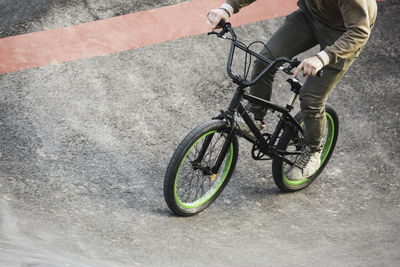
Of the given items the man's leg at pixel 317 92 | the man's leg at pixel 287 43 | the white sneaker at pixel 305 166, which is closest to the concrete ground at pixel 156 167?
the white sneaker at pixel 305 166

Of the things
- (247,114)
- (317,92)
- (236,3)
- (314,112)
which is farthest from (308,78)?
(236,3)

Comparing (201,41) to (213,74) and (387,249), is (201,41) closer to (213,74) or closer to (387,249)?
(213,74)

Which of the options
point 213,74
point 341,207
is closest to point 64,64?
point 213,74

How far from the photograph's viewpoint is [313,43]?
4328 mm

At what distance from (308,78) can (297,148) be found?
810mm

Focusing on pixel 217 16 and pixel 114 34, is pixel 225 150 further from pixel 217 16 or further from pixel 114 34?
pixel 114 34

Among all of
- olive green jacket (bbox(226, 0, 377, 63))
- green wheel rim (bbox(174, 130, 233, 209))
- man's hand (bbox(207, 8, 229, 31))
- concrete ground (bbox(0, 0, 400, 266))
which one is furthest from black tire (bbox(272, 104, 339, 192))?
man's hand (bbox(207, 8, 229, 31))

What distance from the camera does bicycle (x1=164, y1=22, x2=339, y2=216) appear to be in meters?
3.80

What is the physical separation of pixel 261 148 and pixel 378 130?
1.82 m

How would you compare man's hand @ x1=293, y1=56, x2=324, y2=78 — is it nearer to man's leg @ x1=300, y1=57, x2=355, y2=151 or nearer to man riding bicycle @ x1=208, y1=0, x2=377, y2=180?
man riding bicycle @ x1=208, y1=0, x2=377, y2=180

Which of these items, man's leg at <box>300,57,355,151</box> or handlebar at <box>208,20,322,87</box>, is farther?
man's leg at <box>300,57,355,151</box>

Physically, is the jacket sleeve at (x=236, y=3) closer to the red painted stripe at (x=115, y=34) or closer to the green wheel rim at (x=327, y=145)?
the green wheel rim at (x=327, y=145)

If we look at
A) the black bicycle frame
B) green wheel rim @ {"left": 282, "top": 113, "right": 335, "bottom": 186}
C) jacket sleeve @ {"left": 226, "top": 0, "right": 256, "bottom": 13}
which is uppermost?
jacket sleeve @ {"left": 226, "top": 0, "right": 256, "bottom": 13}

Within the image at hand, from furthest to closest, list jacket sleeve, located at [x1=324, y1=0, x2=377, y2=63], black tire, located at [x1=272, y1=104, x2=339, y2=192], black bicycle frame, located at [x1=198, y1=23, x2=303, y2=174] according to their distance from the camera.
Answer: black tire, located at [x1=272, y1=104, x2=339, y2=192] < black bicycle frame, located at [x1=198, y1=23, x2=303, y2=174] < jacket sleeve, located at [x1=324, y1=0, x2=377, y2=63]
